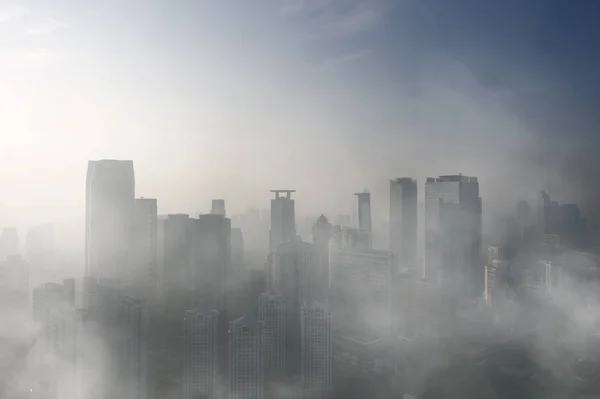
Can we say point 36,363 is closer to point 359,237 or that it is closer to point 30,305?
point 30,305

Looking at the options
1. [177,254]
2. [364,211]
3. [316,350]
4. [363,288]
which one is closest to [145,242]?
[177,254]

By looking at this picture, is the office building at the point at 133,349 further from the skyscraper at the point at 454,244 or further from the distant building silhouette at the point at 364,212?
the skyscraper at the point at 454,244

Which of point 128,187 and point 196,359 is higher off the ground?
point 128,187

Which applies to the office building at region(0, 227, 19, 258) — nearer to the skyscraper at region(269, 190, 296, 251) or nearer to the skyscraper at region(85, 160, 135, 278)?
the skyscraper at region(85, 160, 135, 278)

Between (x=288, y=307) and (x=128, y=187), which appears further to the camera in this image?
(x=288, y=307)

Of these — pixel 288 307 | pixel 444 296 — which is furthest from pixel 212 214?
pixel 444 296

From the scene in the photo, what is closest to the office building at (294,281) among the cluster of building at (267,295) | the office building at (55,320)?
the cluster of building at (267,295)

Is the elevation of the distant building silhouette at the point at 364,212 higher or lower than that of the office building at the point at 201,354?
higher
